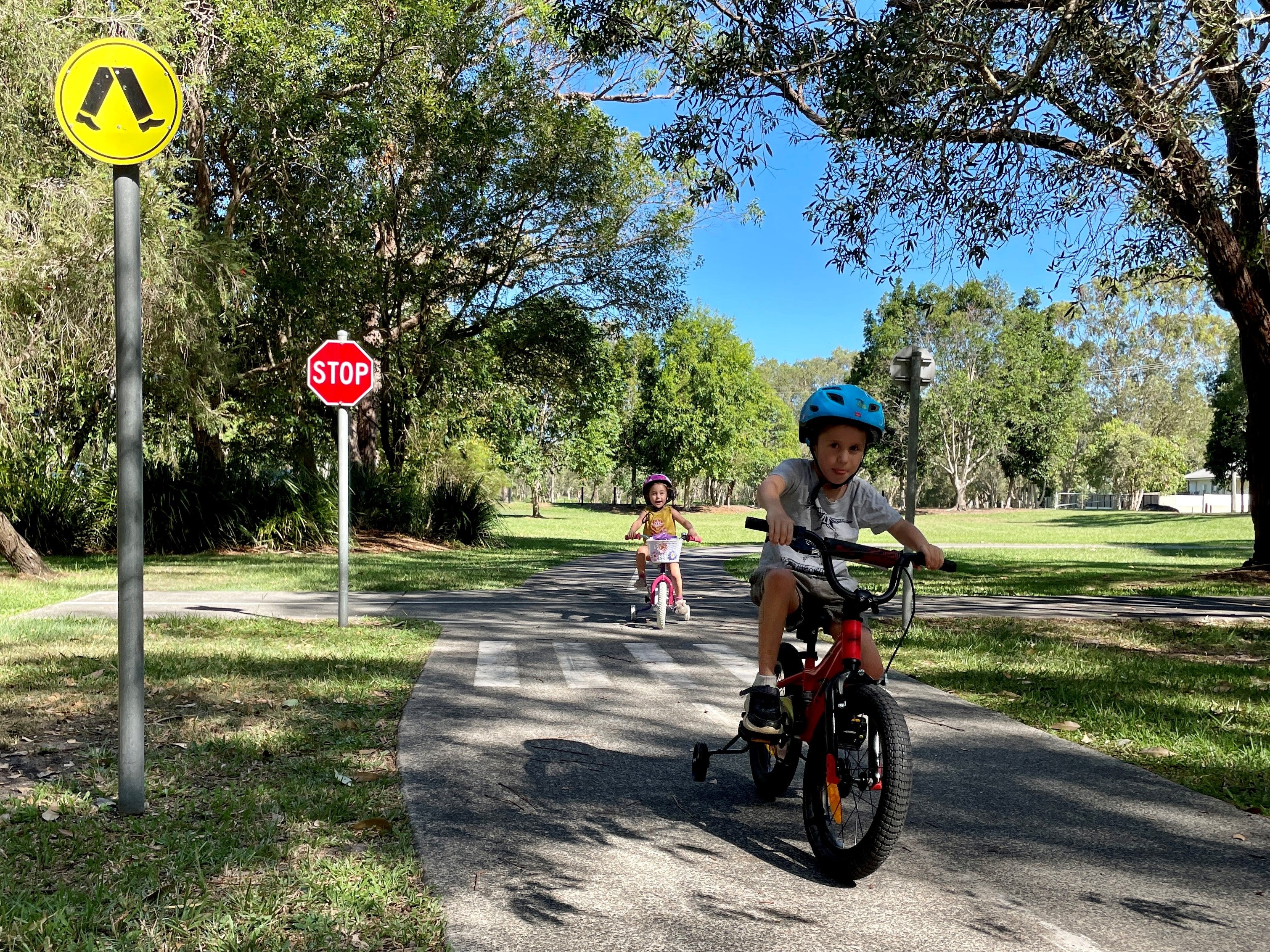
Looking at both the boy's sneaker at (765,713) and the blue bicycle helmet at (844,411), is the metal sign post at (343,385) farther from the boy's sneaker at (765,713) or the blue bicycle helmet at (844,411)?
the blue bicycle helmet at (844,411)

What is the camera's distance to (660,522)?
10.5m

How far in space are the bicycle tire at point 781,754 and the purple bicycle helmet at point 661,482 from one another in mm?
5593

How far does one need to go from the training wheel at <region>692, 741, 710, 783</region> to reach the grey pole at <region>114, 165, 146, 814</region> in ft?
7.60

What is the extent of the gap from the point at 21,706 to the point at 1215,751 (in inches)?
264

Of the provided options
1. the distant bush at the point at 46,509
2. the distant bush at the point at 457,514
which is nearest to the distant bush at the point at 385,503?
the distant bush at the point at 457,514

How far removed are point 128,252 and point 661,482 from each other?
22.6ft

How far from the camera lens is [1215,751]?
5.46 metres

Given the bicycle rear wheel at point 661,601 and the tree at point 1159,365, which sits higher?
the tree at point 1159,365

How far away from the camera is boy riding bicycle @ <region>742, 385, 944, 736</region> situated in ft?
13.2

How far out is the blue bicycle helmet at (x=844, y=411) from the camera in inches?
158

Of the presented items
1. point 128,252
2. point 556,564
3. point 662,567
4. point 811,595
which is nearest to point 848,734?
point 811,595

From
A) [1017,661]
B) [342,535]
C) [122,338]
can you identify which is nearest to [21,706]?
[122,338]

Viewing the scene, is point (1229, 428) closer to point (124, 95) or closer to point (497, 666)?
point (497, 666)

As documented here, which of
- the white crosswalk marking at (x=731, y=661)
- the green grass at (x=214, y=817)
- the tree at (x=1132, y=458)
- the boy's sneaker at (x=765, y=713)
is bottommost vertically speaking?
the white crosswalk marking at (x=731, y=661)
